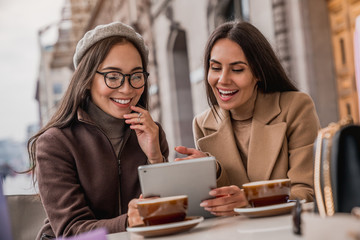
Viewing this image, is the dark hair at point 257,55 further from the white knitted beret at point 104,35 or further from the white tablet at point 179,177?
the white tablet at point 179,177

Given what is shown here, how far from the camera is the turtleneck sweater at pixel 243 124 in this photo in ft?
9.14

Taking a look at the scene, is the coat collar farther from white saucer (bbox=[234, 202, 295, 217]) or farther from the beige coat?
white saucer (bbox=[234, 202, 295, 217])

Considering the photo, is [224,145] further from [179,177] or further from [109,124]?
[179,177]

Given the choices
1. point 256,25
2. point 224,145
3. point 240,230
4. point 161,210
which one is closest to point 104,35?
point 224,145

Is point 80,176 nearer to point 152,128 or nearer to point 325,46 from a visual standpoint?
point 152,128

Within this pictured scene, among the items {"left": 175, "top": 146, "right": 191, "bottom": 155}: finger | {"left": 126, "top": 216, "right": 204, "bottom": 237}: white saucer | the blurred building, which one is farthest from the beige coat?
the blurred building

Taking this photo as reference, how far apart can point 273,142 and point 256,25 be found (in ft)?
18.8

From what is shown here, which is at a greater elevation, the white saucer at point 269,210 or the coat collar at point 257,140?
the coat collar at point 257,140

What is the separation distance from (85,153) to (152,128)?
13.3 inches

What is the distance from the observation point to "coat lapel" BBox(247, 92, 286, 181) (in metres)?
2.59

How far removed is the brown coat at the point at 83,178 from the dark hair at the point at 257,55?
0.73 m

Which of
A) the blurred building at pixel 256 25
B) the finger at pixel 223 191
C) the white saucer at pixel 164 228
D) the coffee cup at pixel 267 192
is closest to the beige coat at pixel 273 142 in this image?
the finger at pixel 223 191

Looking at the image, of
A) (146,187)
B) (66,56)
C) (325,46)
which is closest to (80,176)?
(146,187)

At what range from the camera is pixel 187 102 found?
13984 millimetres
